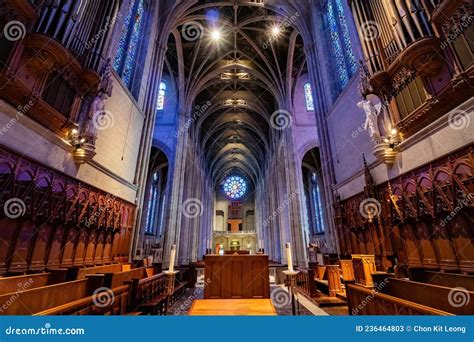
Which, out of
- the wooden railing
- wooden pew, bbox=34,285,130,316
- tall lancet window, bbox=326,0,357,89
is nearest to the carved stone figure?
wooden pew, bbox=34,285,130,316

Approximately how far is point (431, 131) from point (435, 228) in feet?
6.59

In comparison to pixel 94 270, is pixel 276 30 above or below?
above

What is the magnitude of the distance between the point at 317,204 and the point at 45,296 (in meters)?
23.0

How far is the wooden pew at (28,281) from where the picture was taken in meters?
3.26

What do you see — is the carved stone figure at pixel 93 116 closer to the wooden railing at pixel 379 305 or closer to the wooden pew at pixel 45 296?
the wooden pew at pixel 45 296

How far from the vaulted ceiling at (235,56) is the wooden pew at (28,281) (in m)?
13.9

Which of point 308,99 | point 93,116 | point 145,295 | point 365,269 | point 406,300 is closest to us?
point 406,300

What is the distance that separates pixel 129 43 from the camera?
372 inches

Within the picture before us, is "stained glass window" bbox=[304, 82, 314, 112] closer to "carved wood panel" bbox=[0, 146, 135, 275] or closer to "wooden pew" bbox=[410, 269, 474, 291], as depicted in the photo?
"wooden pew" bbox=[410, 269, 474, 291]

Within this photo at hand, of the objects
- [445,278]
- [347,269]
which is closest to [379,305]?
[445,278]

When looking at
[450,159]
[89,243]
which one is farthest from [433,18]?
[89,243]

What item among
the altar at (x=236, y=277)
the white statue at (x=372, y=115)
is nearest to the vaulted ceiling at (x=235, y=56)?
the white statue at (x=372, y=115)

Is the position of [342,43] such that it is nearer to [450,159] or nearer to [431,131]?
[431,131]

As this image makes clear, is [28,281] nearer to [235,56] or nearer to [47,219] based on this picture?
[47,219]
